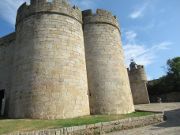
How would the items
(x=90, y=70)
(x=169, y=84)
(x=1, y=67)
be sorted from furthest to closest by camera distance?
(x=169, y=84), (x=1, y=67), (x=90, y=70)

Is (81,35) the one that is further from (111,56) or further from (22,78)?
(22,78)

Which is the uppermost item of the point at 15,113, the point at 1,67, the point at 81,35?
the point at 81,35

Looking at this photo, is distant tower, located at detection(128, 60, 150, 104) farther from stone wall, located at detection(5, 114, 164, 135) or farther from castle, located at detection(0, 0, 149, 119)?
stone wall, located at detection(5, 114, 164, 135)

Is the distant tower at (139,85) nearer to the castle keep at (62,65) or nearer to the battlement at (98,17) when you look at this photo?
the castle keep at (62,65)

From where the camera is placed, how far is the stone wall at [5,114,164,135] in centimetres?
765

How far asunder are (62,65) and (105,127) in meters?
4.53

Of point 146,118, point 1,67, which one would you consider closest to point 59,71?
point 146,118

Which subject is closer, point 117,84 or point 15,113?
point 15,113

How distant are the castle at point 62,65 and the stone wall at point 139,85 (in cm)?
1402

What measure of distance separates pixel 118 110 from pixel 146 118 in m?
2.67

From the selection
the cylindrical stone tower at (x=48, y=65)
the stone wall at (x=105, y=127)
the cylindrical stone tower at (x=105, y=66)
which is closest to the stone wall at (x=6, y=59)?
the cylindrical stone tower at (x=48, y=65)

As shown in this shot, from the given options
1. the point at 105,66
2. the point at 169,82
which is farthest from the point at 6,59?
the point at 169,82

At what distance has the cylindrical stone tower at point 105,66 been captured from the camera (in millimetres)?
13484

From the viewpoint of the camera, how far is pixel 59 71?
1173 centimetres
